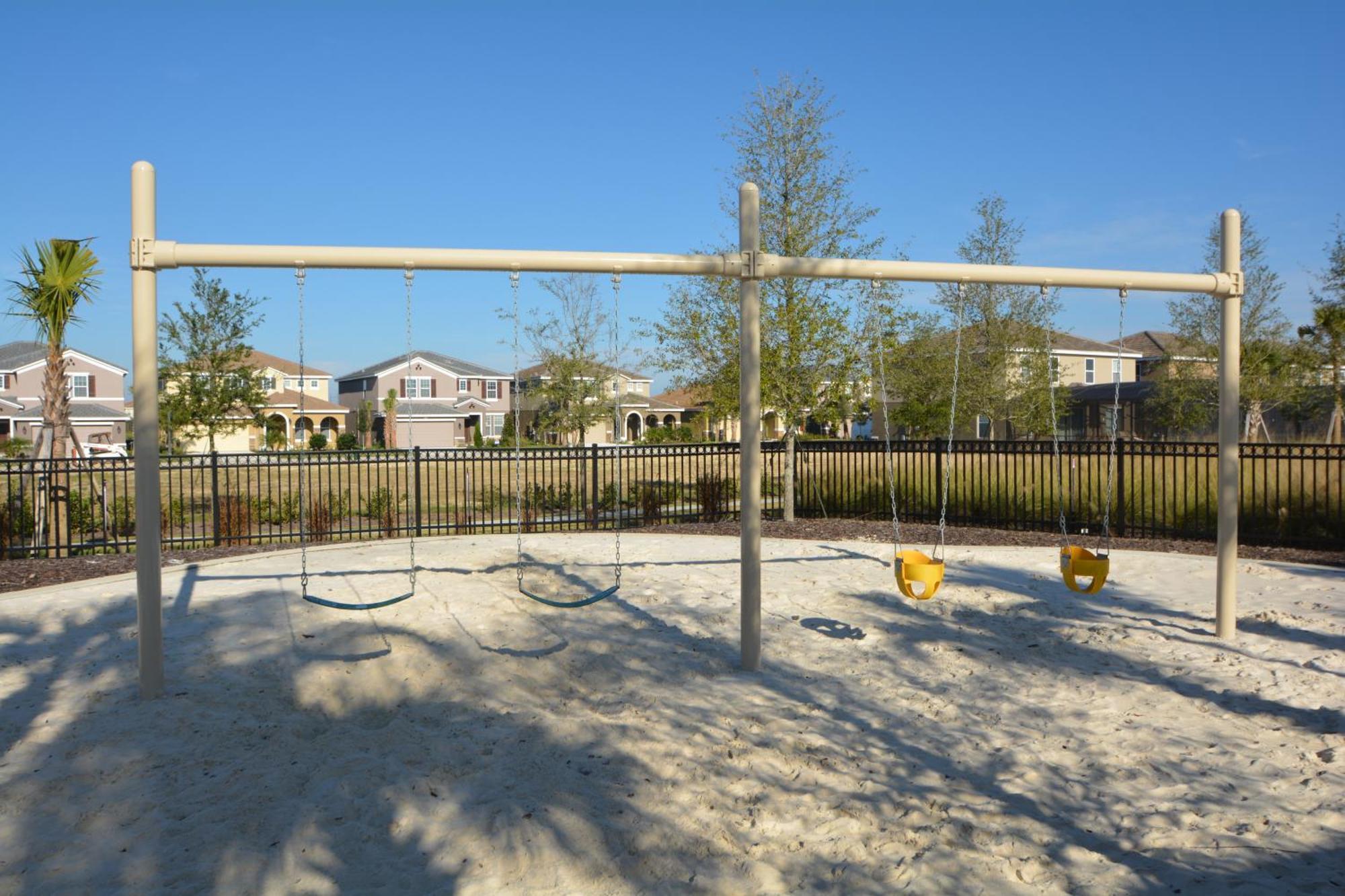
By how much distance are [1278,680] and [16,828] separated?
7924mm

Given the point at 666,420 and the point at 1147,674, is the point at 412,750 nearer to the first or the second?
the point at 1147,674

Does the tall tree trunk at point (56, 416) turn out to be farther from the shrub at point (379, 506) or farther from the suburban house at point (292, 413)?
the suburban house at point (292, 413)

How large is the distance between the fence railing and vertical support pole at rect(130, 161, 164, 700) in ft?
18.5

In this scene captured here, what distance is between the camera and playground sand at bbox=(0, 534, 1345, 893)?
4059mm

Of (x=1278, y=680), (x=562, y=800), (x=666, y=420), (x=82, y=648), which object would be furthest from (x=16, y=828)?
(x=666, y=420)

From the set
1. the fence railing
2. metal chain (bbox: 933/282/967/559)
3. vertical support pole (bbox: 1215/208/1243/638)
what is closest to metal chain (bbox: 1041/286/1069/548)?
the fence railing

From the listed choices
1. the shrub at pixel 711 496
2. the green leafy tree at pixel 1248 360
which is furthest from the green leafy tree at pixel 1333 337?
the shrub at pixel 711 496

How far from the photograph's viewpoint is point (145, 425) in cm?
623

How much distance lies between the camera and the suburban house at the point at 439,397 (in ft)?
184

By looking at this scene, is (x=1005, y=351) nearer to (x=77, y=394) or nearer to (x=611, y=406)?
(x=611, y=406)

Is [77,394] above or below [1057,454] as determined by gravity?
above

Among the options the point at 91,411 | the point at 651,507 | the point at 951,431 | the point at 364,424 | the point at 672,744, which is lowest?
the point at 672,744

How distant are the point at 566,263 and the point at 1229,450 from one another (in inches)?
228

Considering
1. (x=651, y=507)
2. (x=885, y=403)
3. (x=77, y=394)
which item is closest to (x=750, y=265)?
(x=885, y=403)
